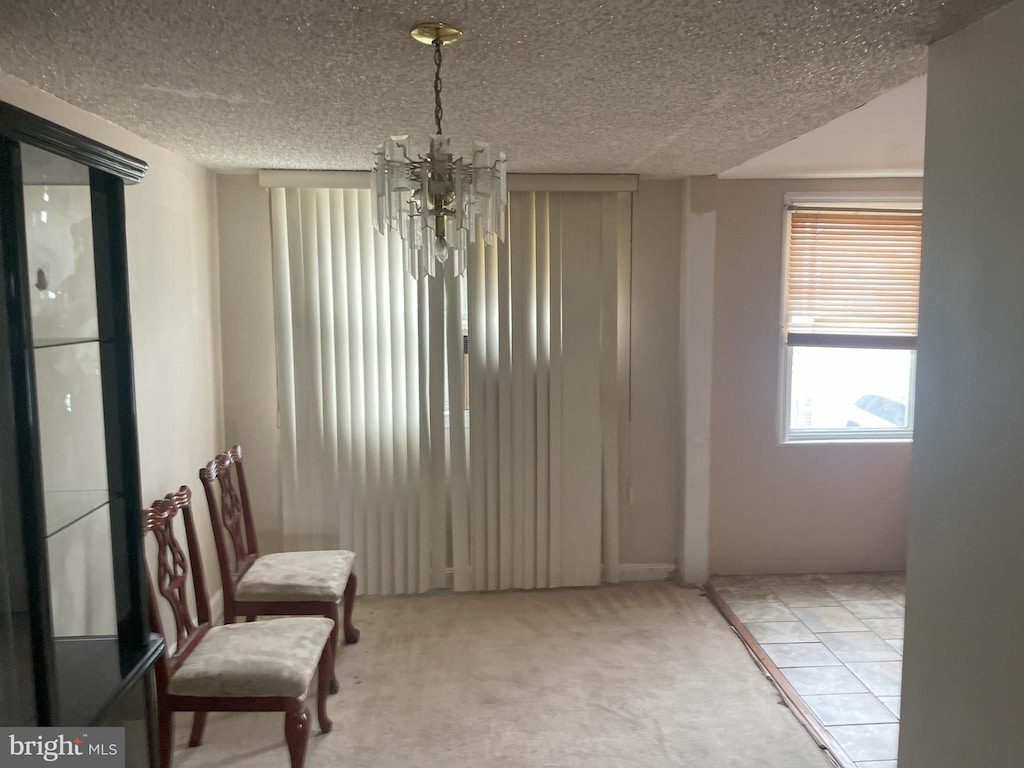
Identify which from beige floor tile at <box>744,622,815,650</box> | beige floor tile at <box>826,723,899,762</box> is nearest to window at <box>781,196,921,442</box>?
beige floor tile at <box>744,622,815,650</box>

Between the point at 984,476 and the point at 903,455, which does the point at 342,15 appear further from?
the point at 903,455

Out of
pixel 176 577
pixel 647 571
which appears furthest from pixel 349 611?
pixel 647 571

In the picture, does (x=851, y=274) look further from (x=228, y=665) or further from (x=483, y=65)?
(x=228, y=665)

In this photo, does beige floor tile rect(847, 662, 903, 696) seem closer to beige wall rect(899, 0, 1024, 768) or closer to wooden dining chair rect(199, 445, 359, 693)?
beige wall rect(899, 0, 1024, 768)

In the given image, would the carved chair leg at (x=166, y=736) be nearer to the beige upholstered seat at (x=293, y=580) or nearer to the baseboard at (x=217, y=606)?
the beige upholstered seat at (x=293, y=580)

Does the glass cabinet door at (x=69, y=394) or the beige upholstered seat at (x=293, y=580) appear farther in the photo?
the beige upholstered seat at (x=293, y=580)

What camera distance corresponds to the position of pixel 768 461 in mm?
4270

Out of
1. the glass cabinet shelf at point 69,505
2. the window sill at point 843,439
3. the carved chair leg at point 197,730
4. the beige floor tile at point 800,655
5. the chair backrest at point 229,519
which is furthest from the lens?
the window sill at point 843,439

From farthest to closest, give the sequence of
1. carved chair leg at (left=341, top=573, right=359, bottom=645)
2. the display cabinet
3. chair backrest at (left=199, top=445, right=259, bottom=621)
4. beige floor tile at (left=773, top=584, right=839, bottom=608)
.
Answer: beige floor tile at (left=773, top=584, right=839, bottom=608) → carved chair leg at (left=341, top=573, right=359, bottom=645) → chair backrest at (left=199, top=445, right=259, bottom=621) → the display cabinet

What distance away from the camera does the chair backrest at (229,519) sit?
308cm

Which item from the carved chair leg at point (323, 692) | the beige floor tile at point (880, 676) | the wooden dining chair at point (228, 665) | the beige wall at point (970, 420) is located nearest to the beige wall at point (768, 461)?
the beige floor tile at point (880, 676)

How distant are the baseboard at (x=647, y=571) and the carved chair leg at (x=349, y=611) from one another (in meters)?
1.58

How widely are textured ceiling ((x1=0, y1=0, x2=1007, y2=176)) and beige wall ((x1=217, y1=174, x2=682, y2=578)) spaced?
2.88 feet

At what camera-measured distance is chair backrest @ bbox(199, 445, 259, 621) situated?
308cm
